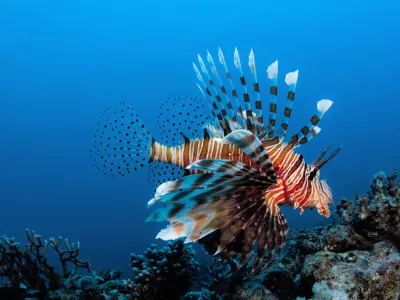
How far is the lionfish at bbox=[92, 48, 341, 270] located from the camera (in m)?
2.59

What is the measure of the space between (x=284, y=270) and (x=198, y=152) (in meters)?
1.78

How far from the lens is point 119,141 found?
4.31 meters

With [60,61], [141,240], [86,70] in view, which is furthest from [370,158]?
[60,61]

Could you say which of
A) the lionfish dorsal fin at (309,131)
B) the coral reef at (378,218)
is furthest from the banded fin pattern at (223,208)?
the coral reef at (378,218)

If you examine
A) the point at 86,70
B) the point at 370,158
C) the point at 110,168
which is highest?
the point at 86,70

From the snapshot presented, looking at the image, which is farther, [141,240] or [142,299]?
[141,240]

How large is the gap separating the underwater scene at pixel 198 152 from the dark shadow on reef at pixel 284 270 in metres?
0.02

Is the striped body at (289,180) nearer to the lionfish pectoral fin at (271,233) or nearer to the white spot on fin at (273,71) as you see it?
the lionfish pectoral fin at (271,233)

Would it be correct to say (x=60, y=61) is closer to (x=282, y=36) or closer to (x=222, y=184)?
(x=282, y=36)

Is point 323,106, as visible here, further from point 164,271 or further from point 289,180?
point 164,271

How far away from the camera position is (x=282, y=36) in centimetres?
9869

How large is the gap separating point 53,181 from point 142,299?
67948mm

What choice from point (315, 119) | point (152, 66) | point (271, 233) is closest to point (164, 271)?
point (271, 233)

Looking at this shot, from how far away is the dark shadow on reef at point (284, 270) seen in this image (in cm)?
302
